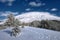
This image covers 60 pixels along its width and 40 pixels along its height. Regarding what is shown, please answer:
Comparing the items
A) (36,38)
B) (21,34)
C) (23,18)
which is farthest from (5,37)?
(23,18)

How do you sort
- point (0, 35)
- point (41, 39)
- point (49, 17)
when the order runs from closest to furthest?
point (41, 39) < point (0, 35) < point (49, 17)

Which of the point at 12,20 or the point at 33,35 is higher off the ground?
the point at 12,20

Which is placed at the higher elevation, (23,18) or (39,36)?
(23,18)

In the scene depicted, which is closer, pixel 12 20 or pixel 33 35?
pixel 33 35

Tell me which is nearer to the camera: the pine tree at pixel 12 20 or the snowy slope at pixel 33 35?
the snowy slope at pixel 33 35

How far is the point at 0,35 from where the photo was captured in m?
11.3

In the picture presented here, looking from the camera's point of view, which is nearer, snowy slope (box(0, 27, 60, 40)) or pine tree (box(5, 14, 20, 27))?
snowy slope (box(0, 27, 60, 40))

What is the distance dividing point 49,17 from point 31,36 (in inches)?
295

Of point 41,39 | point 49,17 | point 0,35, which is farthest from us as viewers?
point 49,17

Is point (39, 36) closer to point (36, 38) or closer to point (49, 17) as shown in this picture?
point (36, 38)

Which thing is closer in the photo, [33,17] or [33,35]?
[33,35]

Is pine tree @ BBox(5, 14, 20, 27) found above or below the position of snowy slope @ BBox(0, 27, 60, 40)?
above

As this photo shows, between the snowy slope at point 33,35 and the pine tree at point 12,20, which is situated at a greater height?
Result: the pine tree at point 12,20

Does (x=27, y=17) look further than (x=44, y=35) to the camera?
Yes
